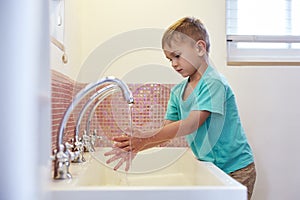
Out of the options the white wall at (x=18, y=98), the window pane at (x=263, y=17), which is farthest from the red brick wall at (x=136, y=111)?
the white wall at (x=18, y=98)

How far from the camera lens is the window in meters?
1.75

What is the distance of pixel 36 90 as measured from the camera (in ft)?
1.77

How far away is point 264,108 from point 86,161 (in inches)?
35.6

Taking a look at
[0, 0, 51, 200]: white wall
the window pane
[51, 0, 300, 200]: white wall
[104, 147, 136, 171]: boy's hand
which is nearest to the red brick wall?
[51, 0, 300, 200]: white wall

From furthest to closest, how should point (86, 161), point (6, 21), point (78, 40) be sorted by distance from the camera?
1. point (78, 40)
2. point (86, 161)
3. point (6, 21)

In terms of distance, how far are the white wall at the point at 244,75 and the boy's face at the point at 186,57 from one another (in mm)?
410

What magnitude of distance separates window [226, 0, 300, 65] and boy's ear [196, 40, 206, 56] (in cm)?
46

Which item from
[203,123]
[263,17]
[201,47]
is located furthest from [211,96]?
[263,17]

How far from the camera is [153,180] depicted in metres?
1.30

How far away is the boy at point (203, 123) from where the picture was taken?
116 cm

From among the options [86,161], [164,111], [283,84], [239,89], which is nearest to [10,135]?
[86,161]

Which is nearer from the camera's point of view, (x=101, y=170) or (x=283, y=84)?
(x=101, y=170)

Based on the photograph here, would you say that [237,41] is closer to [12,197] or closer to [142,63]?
[142,63]

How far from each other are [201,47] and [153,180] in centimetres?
49
